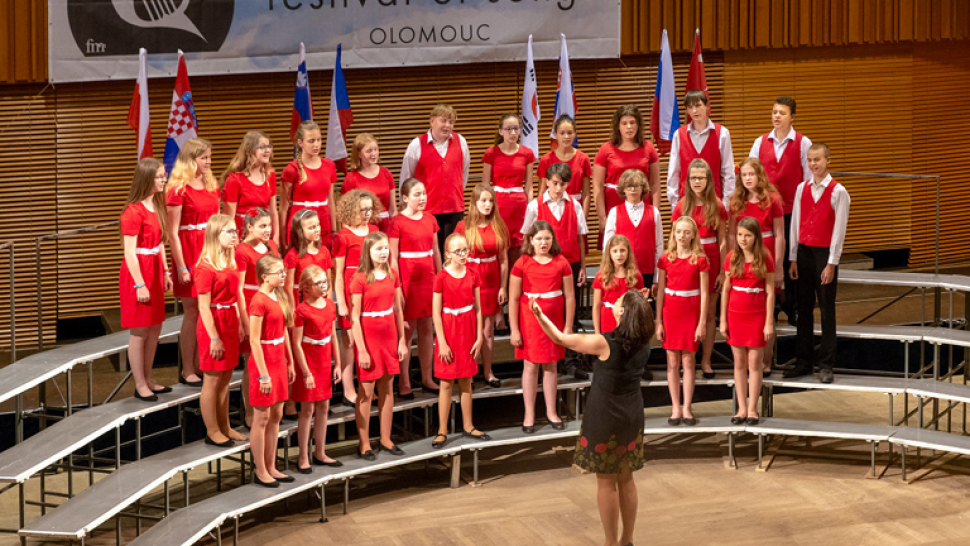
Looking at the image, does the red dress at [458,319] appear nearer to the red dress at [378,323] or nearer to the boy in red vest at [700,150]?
the red dress at [378,323]

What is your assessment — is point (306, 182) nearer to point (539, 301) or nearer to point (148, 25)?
point (539, 301)

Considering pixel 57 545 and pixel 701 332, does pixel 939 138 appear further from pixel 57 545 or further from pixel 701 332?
pixel 57 545

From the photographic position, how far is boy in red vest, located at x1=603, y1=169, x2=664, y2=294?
764 centimetres

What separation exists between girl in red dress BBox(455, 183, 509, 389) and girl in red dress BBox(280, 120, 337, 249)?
874mm

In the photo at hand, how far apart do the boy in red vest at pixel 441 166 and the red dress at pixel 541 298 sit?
83cm

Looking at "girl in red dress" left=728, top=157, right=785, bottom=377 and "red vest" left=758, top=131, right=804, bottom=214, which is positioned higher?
"red vest" left=758, top=131, right=804, bottom=214

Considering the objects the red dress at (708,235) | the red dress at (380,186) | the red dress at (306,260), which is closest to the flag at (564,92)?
the red dress at (708,235)

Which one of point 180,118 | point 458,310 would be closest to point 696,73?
point 458,310

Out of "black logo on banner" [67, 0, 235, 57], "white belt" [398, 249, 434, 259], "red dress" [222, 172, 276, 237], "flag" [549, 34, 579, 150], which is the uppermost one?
"black logo on banner" [67, 0, 235, 57]

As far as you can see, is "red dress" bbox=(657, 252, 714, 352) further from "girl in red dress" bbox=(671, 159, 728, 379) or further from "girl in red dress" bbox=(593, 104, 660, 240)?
"girl in red dress" bbox=(593, 104, 660, 240)

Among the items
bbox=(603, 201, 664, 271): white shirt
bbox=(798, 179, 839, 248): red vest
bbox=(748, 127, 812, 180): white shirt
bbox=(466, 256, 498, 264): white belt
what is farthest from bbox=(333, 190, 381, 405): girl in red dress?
bbox=(798, 179, 839, 248): red vest

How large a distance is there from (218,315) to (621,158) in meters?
2.93

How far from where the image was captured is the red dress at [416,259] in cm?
746

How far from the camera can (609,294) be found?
24.6ft
